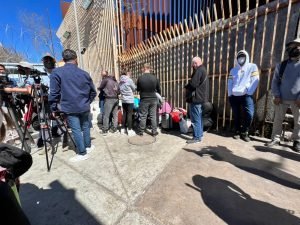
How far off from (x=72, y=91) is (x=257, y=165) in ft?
10.7

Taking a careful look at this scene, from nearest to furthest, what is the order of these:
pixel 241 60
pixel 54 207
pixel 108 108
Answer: pixel 54 207, pixel 241 60, pixel 108 108

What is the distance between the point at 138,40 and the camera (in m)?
7.57

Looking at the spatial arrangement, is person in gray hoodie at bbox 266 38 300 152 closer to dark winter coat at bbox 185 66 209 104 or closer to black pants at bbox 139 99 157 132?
dark winter coat at bbox 185 66 209 104

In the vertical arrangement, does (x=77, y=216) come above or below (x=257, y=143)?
below

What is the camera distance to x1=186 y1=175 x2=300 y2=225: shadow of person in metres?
1.81

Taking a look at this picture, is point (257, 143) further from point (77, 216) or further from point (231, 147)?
→ point (77, 216)

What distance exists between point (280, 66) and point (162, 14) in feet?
16.8

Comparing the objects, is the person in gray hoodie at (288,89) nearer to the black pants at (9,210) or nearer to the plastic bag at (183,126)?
the plastic bag at (183,126)

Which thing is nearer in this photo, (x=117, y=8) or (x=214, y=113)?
(x=214, y=113)

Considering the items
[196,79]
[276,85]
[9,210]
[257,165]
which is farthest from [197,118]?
[9,210]

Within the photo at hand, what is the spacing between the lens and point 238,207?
200 centimetres

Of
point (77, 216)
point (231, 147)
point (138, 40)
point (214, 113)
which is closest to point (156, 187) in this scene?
point (77, 216)

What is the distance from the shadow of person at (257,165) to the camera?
95.8 inches

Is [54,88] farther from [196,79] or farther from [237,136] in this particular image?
[237,136]
